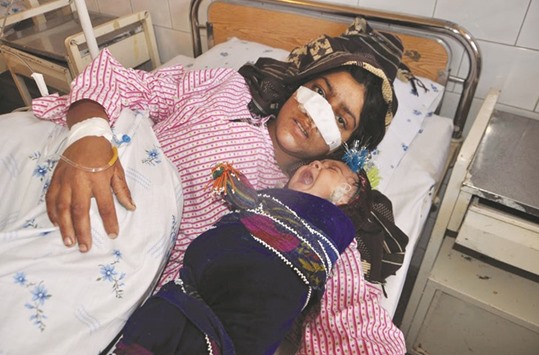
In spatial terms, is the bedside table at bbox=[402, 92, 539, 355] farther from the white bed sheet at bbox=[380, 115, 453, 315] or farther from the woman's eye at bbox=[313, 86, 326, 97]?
the woman's eye at bbox=[313, 86, 326, 97]

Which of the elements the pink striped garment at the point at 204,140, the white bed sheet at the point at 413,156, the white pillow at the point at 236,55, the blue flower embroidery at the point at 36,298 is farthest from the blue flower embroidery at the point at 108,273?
the white pillow at the point at 236,55

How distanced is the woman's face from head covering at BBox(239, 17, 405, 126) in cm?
5

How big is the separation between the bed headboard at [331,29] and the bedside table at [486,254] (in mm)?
191

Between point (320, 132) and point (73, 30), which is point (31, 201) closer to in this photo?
point (320, 132)

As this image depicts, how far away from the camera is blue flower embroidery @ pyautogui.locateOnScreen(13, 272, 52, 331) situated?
0.69 metres

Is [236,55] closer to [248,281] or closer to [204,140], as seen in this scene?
[204,140]

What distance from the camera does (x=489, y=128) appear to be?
4.29 ft

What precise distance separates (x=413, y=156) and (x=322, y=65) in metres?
0.50

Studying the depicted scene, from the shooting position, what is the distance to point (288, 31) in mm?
1731

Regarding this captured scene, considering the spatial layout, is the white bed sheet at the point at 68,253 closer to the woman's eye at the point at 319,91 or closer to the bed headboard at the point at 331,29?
the woman's eye at the point at 319,91

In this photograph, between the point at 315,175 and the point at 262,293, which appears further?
the point at 315,175

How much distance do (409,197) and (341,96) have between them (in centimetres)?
41

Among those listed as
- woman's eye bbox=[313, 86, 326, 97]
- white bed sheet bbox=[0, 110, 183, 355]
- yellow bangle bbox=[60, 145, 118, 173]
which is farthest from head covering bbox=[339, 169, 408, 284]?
yellow bangle bbox=[60, 145, 118, 173]

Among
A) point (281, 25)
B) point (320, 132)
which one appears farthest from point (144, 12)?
point (320, 132)
